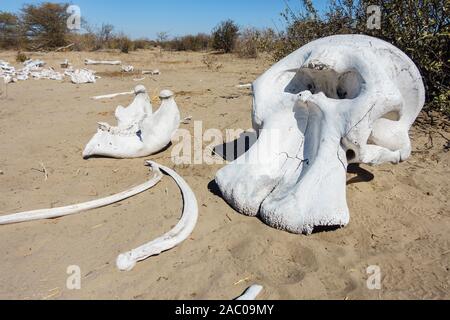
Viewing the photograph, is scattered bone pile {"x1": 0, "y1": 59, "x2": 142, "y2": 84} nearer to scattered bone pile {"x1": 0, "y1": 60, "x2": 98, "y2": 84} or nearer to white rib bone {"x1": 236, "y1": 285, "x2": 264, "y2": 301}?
scattered bone pile {"x1": 0, "y1": 60, "x2": 98, "y2": 84}

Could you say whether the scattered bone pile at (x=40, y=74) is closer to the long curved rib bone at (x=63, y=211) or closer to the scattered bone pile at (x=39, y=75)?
the scattered bone pile at (x=39, y=75)

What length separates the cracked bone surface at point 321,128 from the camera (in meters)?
2.57

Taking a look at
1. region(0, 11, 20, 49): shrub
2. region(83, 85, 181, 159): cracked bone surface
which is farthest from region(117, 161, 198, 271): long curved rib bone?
region(0, 11, 20, 49): shrub

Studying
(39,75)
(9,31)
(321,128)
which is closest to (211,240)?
(321,128)

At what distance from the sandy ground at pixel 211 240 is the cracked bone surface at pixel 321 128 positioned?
213 millimetres

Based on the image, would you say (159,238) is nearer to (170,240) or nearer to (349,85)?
(170,240)

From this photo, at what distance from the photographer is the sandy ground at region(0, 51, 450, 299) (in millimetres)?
2184

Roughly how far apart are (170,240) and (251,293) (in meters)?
0.73

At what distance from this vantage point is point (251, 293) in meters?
2.07

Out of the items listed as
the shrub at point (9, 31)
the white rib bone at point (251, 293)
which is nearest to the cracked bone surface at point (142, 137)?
the white rib bone at point (251, 293)

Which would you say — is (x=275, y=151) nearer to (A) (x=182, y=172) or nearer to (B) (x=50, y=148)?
(A) (x=182, y=172)
